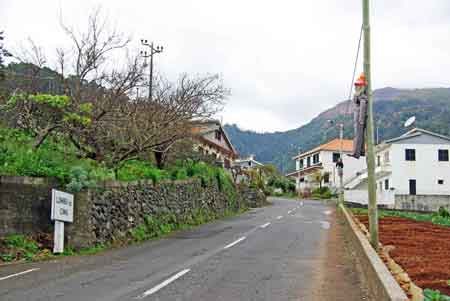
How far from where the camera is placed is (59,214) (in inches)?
611

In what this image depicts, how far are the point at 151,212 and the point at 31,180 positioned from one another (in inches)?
267

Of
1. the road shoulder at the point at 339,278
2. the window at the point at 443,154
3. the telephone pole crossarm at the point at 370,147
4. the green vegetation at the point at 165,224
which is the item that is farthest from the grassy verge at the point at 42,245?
the window at the point at 443,154

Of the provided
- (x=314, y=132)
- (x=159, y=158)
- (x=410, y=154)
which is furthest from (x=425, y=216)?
(x=314, y=132)

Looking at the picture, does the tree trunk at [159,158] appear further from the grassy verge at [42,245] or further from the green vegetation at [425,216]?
the green vegetation at [425,216]

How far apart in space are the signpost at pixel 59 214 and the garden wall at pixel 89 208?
0.54 m

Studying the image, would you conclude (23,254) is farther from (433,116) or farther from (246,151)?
(246,151)

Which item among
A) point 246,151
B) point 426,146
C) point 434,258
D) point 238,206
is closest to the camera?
point 434,258

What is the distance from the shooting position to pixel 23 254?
48.3 feet

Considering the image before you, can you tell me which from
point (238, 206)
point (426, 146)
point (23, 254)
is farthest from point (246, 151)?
point (23, 254)

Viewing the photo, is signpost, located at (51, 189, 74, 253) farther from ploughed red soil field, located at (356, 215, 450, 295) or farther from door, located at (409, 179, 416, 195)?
door, located at (409, 179, 416, 195)

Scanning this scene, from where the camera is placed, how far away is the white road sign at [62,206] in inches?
602

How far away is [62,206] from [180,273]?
18.6 feet

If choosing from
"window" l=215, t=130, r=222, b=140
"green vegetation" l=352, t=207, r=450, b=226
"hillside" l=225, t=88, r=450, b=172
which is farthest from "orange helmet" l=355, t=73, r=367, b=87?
"hillside" l=225, t=88, r=450, b=172

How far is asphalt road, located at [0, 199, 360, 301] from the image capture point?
9.20 metres
